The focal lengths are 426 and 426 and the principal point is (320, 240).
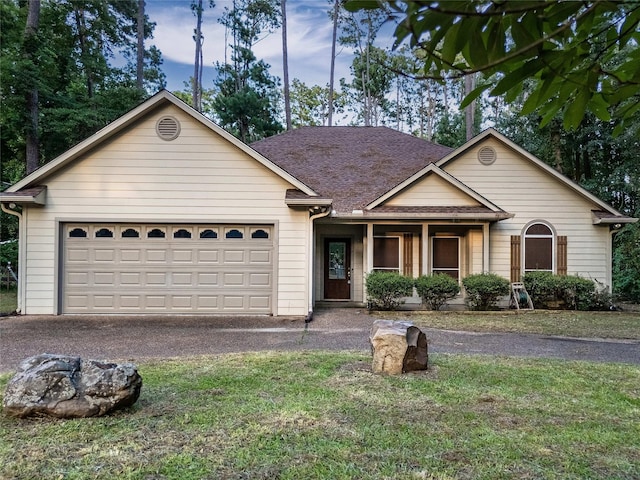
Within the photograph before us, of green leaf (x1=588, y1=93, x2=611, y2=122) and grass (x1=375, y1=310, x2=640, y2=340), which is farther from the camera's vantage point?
grass (x1=375, y1=310, x2=640, y2=340)

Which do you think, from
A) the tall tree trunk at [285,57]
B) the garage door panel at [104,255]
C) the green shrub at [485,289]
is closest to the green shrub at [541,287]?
the green shrub at [485,289]

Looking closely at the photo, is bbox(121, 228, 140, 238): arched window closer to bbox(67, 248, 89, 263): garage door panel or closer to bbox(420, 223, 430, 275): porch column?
bbox(67, 248, 89, 263): garage door panel

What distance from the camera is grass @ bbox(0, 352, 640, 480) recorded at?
290cm

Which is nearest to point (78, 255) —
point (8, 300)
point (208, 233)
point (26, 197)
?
point (26, 197)

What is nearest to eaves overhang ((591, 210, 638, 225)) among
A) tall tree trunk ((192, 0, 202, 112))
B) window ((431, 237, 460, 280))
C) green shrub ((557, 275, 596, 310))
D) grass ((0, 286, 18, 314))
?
green shrub ((557, 275, 596, 310))

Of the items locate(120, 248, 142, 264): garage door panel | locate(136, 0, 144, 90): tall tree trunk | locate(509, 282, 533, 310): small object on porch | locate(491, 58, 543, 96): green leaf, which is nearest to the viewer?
locate(491, 58, 543, 96): green leaf

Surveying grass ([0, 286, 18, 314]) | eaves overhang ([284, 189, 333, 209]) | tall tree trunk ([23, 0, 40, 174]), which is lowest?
grass ([0, 286, 18, 314])

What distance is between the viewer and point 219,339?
24.8ft

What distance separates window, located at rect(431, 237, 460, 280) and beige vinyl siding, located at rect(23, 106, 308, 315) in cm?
453

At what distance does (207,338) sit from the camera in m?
7.64

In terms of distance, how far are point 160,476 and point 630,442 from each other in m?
3.56

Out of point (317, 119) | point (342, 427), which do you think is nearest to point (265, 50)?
point (317, 119)

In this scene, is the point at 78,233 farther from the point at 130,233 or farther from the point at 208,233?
the point at 208,233

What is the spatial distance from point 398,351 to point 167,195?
694cm
